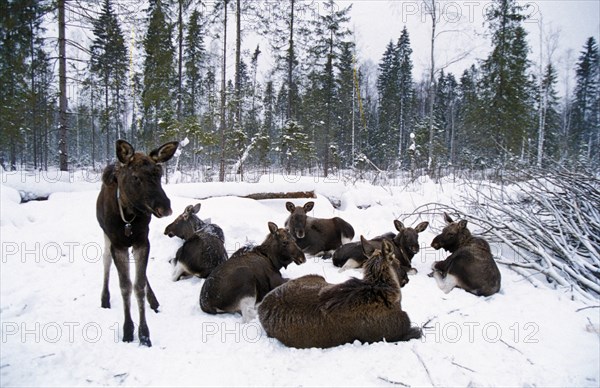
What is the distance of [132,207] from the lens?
3295mm

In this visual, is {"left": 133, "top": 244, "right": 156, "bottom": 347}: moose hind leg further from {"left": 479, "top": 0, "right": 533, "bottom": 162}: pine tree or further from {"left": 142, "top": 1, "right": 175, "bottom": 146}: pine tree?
{"left": 479, "top": 0, "right": 533, "bottom": 162}: pine tree

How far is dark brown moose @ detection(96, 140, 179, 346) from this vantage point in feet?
10.2

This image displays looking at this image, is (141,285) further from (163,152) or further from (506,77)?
(506,77)

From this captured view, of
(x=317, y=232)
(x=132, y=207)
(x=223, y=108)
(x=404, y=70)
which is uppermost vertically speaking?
(x=404, y=70)

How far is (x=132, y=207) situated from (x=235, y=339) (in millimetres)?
1860

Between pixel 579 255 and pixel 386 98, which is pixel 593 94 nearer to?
pixel 386 98

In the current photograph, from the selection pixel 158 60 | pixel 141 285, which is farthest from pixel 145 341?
pixel 158 60

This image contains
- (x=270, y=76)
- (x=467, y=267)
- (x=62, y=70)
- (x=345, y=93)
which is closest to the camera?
(x=467, y=267)

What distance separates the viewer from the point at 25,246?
6.12 m

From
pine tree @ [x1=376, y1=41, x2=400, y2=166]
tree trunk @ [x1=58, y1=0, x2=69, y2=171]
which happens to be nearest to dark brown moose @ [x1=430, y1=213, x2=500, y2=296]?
tree trunk @ [x1=58, y1=0, x2=69, y2=171]

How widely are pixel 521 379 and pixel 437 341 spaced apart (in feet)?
2.74

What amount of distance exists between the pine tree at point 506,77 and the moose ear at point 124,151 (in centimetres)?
2428

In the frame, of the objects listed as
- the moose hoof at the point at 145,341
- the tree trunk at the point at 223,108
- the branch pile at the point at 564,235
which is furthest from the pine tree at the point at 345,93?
the moose hoof at the point at 145,341

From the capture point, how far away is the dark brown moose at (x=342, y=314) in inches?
134
